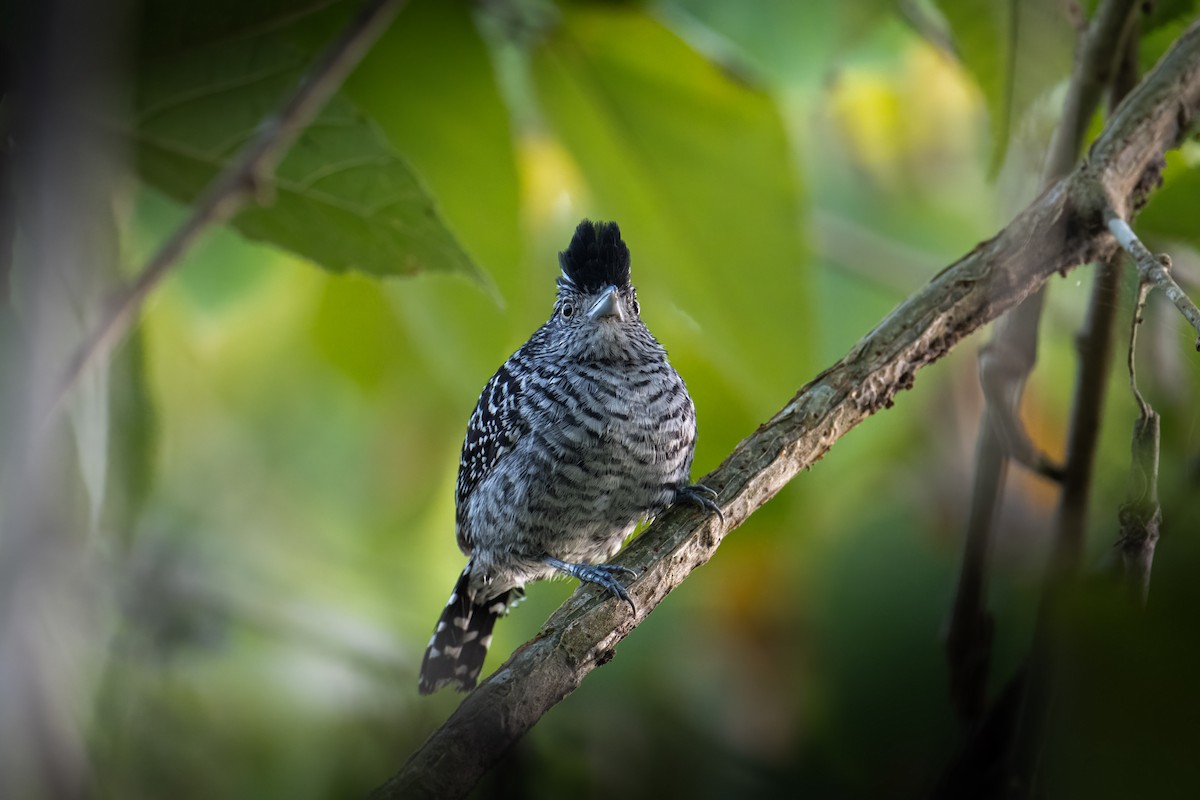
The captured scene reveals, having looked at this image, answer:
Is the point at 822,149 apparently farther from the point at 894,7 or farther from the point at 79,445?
the point at 79,445

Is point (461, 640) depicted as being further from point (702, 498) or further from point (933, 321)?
point (933, 321)

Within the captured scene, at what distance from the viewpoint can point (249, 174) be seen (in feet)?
3.27

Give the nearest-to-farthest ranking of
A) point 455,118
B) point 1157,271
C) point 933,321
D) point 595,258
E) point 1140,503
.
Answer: point 1140,503 < point 1157,271 < point 933,321 < point 595,258 < point 455,118

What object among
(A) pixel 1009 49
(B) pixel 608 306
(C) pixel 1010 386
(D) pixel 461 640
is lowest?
(D) pixel 461 640

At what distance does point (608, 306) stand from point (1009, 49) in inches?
20.9

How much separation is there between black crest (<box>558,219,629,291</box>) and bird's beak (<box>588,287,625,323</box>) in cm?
2

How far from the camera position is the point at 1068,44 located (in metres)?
1.24

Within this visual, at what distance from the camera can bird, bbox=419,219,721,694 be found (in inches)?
52.6

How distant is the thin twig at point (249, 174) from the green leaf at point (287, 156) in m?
0.03

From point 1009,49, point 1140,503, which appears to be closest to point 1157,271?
point 1140,503

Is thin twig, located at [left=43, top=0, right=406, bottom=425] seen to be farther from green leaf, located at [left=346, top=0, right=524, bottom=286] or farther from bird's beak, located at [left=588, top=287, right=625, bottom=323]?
bird's beak, located at [left=588, top=287, right=625, bottom=323]

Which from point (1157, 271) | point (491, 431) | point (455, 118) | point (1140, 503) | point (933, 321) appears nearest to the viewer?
point (1140, 503)

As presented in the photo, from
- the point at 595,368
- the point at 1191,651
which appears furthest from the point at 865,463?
the point at 1191,651

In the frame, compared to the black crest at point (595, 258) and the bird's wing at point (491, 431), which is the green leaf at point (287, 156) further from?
the bird's wing at point (491, 431)
